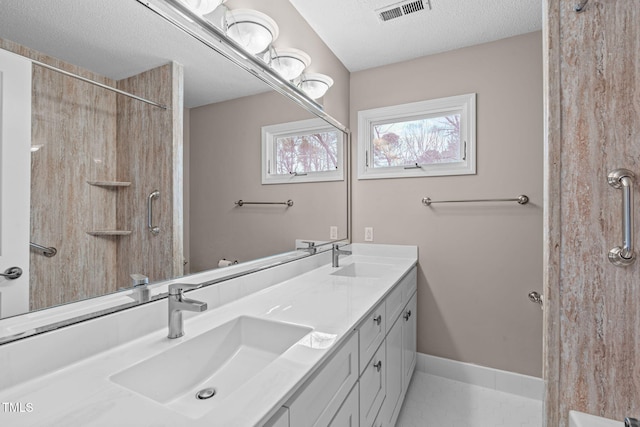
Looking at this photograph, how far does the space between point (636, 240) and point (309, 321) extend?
996 mm

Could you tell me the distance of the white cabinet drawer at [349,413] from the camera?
924 mm

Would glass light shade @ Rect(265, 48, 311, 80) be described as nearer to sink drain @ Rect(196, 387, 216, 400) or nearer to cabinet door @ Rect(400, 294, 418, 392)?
sink drain @ Rect(196, 387, 216, 400)

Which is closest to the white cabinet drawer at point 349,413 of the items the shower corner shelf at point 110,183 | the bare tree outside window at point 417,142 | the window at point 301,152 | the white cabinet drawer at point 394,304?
the white cabinet drawer at point 394,304

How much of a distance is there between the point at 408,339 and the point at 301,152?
1423 mm

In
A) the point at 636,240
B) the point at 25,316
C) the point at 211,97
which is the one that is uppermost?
the point at 211,97

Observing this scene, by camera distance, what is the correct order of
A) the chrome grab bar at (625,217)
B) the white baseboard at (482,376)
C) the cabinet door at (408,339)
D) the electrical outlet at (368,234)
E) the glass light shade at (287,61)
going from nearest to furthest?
the chrome grab bar at (625,217), the glass light shade at (287,61), the cabinet door at (408,339), the white baseboard at (482,376), the electrical outlet at (368,234)

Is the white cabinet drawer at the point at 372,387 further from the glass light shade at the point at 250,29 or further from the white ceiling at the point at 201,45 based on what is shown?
the glass light shade at the point at 250,29

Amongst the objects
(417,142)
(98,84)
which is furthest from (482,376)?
(98,84)

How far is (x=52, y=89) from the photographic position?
733 millimetres

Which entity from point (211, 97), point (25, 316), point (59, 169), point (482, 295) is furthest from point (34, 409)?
point (482, 295)

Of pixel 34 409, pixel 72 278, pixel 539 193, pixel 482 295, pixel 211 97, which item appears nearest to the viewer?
pixel 34 409

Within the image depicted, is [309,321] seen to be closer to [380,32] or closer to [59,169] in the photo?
[59,169]

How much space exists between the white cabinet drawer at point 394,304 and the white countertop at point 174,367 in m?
0.33

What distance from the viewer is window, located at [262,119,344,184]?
1.65 m
